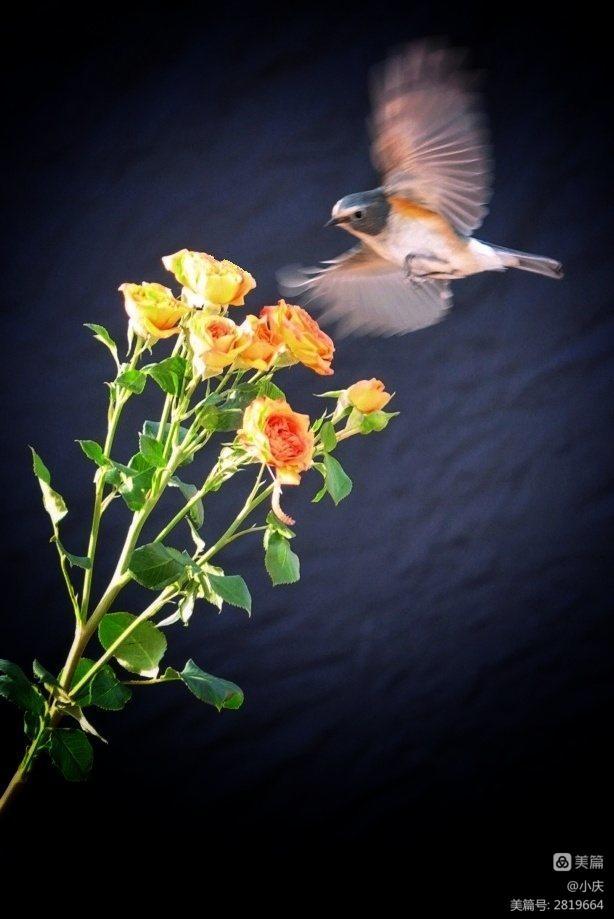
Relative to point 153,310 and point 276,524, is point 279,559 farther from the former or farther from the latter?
point 153,310

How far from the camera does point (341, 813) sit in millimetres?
1120

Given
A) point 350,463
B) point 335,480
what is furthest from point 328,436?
point 350,463

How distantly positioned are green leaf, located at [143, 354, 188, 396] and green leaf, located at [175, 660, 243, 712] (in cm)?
19

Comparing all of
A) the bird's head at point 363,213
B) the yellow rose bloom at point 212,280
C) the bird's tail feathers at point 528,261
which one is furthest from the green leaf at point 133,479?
the bird's tail feathers at point 528,261

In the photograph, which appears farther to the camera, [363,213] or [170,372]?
[363,213]

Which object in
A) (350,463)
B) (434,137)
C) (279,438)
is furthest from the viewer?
(350,463)

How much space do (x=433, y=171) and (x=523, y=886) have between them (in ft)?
3.39

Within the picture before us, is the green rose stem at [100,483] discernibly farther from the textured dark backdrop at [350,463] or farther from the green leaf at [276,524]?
the textured dark backdrop at [350,463]

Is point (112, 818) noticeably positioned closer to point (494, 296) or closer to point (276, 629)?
point (276, 629)

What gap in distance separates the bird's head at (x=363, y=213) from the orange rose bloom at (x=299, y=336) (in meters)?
0.21

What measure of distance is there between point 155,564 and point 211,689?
10 centimetres

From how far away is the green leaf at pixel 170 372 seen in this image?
55 centimetres

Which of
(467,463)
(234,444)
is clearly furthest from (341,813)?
(234,444)

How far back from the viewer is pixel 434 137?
698mm
